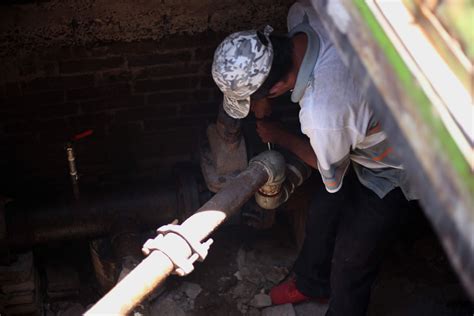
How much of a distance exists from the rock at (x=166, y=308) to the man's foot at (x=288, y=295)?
625 millimetres

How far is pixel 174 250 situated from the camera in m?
3.03

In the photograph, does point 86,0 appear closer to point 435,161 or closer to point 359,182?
point 359,182

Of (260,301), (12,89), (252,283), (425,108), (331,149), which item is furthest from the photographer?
(252,283)

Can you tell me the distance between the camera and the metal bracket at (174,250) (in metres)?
3.01

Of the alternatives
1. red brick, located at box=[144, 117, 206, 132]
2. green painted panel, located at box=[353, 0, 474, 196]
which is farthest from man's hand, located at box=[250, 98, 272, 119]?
green painted panel, located at box=[353, 0, 474, 196]

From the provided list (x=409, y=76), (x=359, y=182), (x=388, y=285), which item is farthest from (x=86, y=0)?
(x=388, y=285)

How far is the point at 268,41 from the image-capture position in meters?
3.39

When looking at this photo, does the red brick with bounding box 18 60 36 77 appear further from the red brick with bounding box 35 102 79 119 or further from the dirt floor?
the dirt floor

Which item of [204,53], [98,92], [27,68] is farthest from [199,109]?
[27,68]

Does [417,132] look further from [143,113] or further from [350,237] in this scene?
[143,113]

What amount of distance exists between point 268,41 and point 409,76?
5.14ft

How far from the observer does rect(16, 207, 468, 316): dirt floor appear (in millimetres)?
4332

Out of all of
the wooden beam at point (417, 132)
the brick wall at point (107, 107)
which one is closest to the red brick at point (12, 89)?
the brick wall at point (107, 107)

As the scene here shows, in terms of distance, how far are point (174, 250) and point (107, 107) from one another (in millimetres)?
1601
